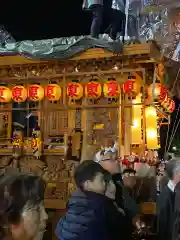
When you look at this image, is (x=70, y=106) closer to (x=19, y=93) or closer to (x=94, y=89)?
(x=94, y=89)

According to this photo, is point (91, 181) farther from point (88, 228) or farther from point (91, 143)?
point (91, 143)

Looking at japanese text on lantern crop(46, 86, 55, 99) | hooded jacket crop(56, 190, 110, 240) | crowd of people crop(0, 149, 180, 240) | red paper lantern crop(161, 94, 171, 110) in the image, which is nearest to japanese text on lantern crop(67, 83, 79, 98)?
japanese text on lantern crop(46, 86, 55, 99)

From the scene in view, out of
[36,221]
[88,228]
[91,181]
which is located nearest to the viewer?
[36,221]

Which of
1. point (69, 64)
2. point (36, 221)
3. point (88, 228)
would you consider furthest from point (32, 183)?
point (69, 64)

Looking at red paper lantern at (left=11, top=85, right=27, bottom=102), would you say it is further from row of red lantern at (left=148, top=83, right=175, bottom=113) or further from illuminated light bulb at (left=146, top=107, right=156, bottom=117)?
illuminated light bulb at (left=146, top=107, right=156, bottom=117)

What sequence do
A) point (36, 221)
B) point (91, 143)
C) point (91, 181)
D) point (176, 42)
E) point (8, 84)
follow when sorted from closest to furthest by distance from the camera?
point (36, 221) < point (91, 181) < point (176, 42) < point (91, 143) < point (8, 84)

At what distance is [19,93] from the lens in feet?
31.1

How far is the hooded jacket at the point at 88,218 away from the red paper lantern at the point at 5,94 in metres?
6.65

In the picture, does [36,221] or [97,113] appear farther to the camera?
[97,113]

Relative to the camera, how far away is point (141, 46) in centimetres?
864

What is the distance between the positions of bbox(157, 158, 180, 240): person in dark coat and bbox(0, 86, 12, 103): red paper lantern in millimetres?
6279

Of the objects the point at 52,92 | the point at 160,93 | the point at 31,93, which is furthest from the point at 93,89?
the point at 160,93

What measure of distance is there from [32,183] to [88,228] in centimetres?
164

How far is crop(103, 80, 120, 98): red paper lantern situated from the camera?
8.88 metres
